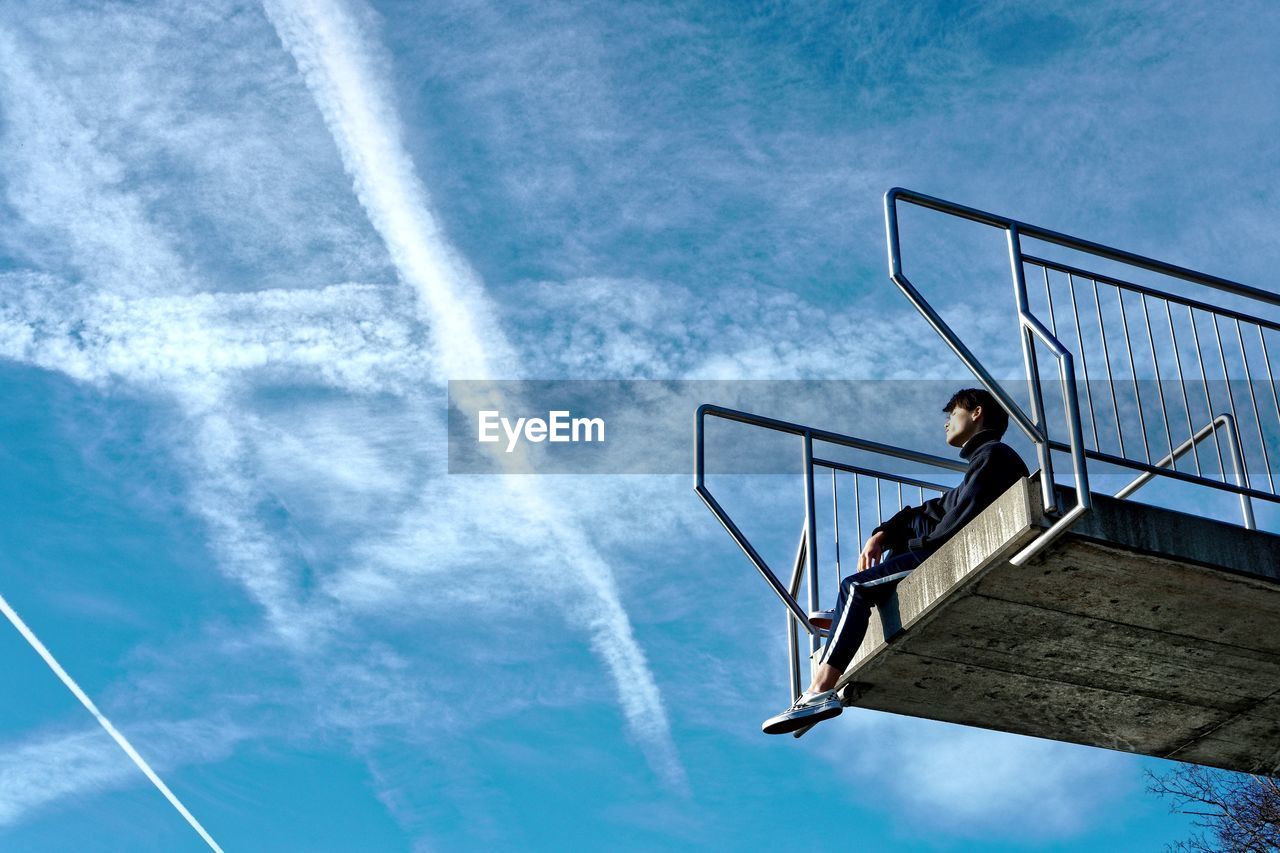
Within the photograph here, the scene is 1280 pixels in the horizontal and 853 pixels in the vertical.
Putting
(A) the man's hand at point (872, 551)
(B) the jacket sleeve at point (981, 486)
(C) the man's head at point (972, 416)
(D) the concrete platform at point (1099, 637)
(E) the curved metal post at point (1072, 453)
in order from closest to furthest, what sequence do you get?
(E) the curved metal post at point (1072, 453) < (D) the concrete platform at point (1099, 637) < (B) the jacket sleeve at point (981, 486) < (C) the man's head at point (972, 416) < (A) the man's hand at point (872, 551)

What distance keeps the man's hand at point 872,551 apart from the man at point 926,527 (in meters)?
0.09

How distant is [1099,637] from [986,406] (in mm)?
1390

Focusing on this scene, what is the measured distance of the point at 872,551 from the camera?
324 inches

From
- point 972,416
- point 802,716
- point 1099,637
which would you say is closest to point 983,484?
point 972,416

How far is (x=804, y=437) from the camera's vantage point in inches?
368

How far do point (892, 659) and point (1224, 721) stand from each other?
2361 millimetres

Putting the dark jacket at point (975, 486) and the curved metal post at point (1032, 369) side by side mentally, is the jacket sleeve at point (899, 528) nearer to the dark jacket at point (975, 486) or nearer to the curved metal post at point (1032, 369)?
the dark jacket at point (975, 486)

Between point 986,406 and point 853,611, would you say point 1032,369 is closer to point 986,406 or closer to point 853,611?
point 986,406

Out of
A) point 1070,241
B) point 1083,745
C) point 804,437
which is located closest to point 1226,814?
point 1083,745

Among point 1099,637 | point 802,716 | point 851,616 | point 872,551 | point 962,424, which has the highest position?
point 962,424

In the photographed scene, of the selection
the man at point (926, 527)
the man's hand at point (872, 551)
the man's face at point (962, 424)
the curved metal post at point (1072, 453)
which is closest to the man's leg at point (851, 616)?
the man at point (926, 527)

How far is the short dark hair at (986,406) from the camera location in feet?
25.2

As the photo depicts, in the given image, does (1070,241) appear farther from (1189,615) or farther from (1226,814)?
(1226,814)

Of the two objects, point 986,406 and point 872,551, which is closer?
point 986,406
